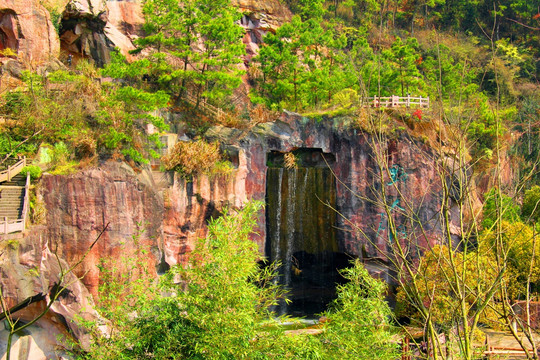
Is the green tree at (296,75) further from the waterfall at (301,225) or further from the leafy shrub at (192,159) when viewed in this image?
the leafy shrub at (192,159)

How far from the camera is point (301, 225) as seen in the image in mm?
19078

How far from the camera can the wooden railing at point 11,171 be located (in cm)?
1278

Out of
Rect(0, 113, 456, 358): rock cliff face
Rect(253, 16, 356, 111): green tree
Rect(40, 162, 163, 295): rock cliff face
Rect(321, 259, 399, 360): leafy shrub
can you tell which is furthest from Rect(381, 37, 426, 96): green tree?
Rect(321, 259, 399, 360): leafy shrub

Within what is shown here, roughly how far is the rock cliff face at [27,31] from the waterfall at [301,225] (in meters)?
9.38

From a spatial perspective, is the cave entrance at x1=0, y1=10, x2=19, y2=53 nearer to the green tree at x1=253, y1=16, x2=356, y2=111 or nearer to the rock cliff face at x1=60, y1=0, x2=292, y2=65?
the rock cliff face at x1=60, y1=0, x2=292, y2=65

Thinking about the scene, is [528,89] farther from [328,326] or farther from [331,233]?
[328,326]

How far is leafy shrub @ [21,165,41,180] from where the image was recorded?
12773mm

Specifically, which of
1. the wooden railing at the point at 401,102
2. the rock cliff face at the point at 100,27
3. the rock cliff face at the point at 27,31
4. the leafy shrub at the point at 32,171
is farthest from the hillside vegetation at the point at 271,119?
the rock cliff face at the point at 27,31

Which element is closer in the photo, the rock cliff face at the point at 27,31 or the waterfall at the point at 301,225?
the rock cliff face at the point at 27,31

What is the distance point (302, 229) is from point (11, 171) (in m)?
10.1

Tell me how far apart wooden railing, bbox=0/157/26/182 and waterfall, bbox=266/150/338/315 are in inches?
338

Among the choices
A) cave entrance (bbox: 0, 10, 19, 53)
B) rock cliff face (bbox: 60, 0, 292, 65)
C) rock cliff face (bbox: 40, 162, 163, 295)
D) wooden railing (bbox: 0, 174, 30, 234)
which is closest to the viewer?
wooden railing (bbox: 0, 174, 30, 234)

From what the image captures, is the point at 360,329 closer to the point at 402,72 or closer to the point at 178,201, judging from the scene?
the point at 178,201

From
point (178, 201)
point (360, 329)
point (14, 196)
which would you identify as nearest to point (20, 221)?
point (14, 196)
